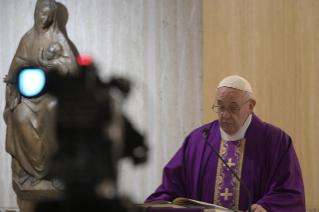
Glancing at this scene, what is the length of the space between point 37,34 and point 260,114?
3.06m

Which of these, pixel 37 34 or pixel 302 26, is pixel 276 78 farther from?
pixel 37 34

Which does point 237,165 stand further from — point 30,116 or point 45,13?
point 45,13

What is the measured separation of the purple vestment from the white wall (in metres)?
2.10

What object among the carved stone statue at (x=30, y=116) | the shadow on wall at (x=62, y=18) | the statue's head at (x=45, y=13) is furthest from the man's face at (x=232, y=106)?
the shadow on wall at (x=62, y=18)

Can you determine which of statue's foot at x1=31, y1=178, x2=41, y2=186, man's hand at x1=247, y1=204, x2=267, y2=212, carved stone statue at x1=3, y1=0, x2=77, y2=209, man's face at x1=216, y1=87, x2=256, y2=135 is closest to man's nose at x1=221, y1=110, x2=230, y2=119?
man's face at x1=216, y1=87, x2=256, y2=135

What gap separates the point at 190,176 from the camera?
10.5 feet

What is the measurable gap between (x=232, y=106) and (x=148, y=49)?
2.60 m

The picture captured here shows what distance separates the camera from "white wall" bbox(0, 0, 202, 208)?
5.52 m

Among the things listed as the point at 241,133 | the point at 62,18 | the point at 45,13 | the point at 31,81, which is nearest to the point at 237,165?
the point at 241,133

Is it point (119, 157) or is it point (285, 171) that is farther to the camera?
point (285, 171)

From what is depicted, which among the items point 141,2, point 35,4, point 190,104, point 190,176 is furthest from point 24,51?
point 190,176

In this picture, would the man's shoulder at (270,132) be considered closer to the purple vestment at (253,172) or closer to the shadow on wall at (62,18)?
the purple vestment at (253,172)

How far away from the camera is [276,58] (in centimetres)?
539

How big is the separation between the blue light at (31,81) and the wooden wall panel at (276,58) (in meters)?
4.92
